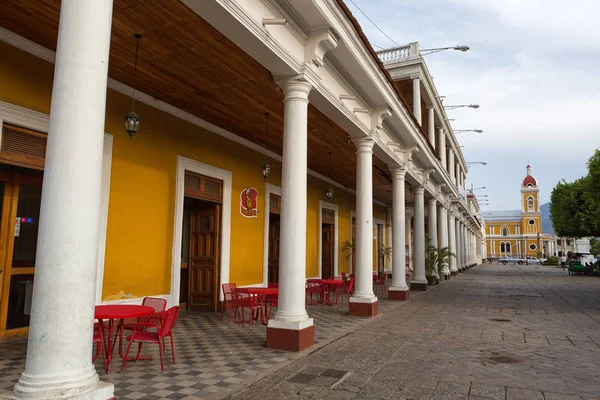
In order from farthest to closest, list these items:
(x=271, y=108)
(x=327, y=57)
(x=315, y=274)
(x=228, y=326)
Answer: (x=315, y=274) → (x=271, y=108) → (x=228, y=326) → (x=327, y=57)

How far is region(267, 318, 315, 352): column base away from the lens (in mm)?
5285

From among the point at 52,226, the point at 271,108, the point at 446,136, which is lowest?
the point at 52,226

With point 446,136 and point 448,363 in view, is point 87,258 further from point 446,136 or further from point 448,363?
point 446,136

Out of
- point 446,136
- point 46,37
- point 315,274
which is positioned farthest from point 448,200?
point 46,37

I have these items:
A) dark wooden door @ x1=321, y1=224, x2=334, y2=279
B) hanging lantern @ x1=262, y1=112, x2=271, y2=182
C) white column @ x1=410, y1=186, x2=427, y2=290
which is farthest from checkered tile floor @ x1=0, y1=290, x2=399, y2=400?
dark wooden door @ x1=321, y1=224, x2=334, y2=279

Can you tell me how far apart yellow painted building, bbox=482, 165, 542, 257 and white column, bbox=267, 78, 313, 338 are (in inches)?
3225

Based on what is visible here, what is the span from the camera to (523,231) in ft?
262

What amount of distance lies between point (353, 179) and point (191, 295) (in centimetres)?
820

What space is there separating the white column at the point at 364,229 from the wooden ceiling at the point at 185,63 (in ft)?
3.03

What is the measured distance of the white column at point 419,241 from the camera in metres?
13.5

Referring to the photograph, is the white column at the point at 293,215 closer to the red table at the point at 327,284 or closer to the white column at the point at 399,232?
the red table at the point at 327,284

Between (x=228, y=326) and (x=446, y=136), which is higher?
(x=446, y=136)

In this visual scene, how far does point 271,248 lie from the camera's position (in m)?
12.1

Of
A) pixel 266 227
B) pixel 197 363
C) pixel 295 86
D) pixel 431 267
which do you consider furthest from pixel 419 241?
pixel 197 363
